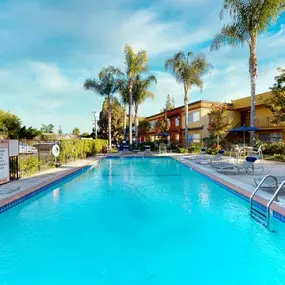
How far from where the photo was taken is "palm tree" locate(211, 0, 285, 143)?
15.8m

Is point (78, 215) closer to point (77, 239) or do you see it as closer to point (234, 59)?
point (77, 239)

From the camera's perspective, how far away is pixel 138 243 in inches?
168

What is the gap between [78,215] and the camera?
5.79 m

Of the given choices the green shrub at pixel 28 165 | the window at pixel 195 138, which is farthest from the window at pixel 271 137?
the green shrub at pixel 28 165

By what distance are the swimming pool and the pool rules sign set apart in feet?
6.03

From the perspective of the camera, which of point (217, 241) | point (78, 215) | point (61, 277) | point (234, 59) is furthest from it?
point (234, 59)

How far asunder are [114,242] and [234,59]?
1973 cm

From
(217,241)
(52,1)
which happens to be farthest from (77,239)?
(52,1)

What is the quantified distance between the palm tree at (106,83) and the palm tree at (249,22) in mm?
12845

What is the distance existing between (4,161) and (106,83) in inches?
826

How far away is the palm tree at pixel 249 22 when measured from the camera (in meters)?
15.8

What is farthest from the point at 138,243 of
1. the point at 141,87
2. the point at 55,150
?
the point at 141,87

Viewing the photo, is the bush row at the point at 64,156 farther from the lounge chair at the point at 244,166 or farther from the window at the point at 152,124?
the window at the point at 152,124

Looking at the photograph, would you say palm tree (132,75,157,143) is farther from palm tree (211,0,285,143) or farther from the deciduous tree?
the deciduous tree
